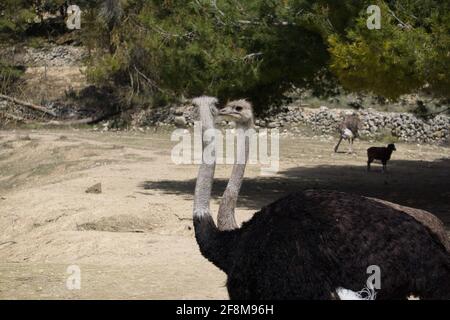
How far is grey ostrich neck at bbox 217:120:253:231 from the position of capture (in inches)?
263

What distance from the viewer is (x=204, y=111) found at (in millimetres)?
6543

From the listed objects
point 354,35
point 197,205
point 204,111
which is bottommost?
point 197,205

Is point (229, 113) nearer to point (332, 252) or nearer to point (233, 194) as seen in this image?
point (233, 194)

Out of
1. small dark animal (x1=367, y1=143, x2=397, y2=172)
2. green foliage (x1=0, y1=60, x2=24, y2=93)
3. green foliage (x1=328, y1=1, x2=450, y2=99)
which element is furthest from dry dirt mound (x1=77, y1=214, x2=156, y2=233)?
green foliage (x1=0, y1=60, x2=24, y2=93)

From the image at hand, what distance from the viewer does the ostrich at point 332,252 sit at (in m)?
5.08

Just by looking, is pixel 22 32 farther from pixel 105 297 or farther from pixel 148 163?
pixel 105 297

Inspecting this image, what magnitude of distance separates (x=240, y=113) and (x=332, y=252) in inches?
82.7

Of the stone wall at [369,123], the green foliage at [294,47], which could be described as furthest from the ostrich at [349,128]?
the green foliage at [294,47]

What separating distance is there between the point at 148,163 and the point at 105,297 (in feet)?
39.7

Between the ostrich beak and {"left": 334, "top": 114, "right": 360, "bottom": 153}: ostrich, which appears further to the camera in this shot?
{"left": 334, "top": 114, "right": 360, "bottom": 153}: ostrich

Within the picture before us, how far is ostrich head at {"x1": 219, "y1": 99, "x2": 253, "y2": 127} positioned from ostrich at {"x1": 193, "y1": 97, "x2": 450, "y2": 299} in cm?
142

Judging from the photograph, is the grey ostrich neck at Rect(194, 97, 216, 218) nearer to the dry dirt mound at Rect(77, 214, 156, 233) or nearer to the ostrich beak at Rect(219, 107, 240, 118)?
the ostrich beak at Rect(219, 107, 240, 118)

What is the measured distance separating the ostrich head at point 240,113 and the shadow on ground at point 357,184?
18.1 feet
